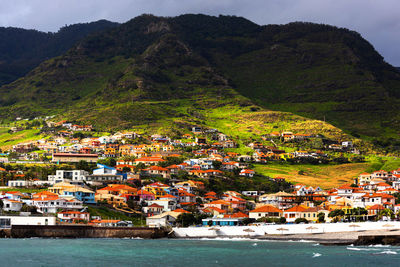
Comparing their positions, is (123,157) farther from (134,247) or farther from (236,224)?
(134,247)

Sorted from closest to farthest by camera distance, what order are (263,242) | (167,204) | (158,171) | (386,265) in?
(386,265), (263,242), (167,204), (158,171)

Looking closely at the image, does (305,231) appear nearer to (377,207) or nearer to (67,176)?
(377,207)

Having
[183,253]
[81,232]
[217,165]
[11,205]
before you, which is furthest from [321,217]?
[217,165]

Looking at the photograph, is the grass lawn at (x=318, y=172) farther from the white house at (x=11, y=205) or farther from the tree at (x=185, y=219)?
the white house at (x=11, y=205)

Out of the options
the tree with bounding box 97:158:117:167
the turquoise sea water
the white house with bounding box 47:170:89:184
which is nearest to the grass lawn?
the tree with bounding box 97:158:117:167

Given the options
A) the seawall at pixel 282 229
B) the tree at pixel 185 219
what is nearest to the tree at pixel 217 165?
the tree at pixel 185 219

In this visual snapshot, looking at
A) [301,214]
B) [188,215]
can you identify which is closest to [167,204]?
[188,215]

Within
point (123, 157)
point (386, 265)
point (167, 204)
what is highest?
point (123, 157)
